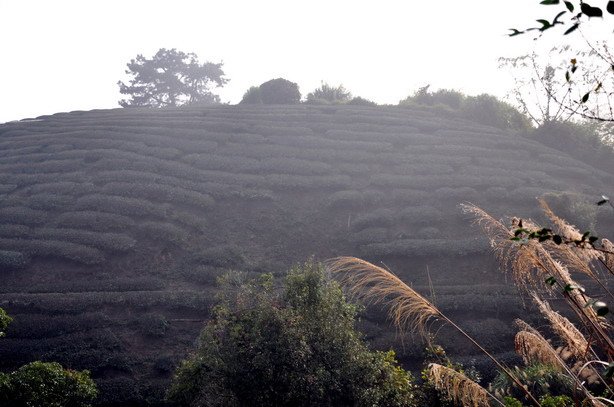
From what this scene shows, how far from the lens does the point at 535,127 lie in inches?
1378

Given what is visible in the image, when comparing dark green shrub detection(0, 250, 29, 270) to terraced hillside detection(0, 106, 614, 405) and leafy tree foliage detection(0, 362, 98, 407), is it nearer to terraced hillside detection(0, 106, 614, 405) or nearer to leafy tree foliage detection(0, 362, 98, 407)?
terraced hillside detection(0, 106, 614, 405)

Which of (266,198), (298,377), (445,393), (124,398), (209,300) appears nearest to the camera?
(298,377)

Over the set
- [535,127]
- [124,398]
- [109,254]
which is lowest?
[124,398]

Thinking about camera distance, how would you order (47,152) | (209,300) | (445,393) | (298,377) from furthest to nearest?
1. (47,152)
2. (209,300)
3. (445,393)
4. (298,377)

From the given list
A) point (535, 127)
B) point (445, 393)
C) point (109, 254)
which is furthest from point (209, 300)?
point (535, 127)

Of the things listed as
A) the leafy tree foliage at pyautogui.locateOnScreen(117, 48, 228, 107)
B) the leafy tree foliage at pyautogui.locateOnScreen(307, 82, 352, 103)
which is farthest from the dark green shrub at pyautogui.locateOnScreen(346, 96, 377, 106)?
the leafy tree foliage at pyautogui.locateOnScreen(117, 48, 228, 107)

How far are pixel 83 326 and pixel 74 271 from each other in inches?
160

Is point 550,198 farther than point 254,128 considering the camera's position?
No

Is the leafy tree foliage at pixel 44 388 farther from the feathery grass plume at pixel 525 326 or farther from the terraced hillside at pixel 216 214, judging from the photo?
the feathery grass plume at pixel 525 326

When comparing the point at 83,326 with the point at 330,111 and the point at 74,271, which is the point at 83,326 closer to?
the point at 74,271

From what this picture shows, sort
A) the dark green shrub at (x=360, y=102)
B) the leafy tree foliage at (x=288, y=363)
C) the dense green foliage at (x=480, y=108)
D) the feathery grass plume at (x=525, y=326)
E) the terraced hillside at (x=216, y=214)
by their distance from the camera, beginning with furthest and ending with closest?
the dark green shrub at (x=360, y=102), the dense green foliage at (x=480, y=108), the terraced hillside at (x=216, y=214), the leafy tree foliage at (x=288, y=363), the feathery grass plume at (x=525, y=326)

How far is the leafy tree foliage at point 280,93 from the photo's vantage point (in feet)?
138

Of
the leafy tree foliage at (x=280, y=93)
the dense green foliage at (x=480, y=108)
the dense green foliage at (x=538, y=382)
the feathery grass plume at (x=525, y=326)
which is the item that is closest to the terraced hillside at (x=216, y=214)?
the dense green foliage at (x=480, y=108)

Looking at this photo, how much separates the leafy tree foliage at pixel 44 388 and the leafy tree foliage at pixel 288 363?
7.29 ft
